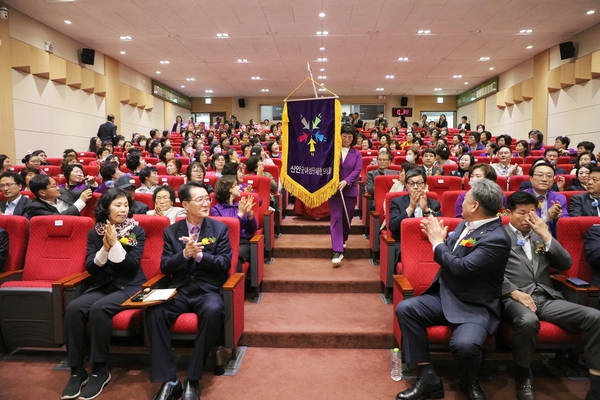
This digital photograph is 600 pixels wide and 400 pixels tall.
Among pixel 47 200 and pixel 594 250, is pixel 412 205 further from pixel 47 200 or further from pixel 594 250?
pixel 47 200

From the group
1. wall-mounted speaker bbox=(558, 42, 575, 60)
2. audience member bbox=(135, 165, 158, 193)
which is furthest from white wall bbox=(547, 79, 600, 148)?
audience member bbox=(135, 165, 158, 193)

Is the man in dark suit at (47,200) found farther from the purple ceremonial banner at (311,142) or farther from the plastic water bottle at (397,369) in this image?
the plastic water bottle at (397,369)

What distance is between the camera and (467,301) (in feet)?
6.78

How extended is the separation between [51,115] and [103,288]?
24.9ft

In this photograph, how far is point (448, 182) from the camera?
3896 mm

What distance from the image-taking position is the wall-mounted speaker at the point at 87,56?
30.7ft

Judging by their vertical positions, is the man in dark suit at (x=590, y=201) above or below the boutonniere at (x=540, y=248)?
above

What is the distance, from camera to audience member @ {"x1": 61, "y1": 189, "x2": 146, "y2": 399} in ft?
7.09

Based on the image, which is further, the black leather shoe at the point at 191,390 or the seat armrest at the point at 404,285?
the seat armrest at the point at 404,285

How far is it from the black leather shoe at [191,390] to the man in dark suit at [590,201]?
2.82m

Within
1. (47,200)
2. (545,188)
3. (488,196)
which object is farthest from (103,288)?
(545,188)

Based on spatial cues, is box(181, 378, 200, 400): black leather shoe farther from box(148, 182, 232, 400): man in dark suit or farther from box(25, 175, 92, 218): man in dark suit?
box(25, 175, 92, 218): man in dark suit

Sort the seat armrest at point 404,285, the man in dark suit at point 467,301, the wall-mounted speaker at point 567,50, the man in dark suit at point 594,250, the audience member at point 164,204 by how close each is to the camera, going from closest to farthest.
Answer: the man in dark suit at point 467,301 < the seat armrest at point 404,285 < the man in dark suit at point 594,250 < the audience member at point 164,204 < the wall-mounted speaker at point 567,50

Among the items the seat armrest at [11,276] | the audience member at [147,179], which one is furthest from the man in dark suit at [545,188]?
the seat armrest at [11,276]
